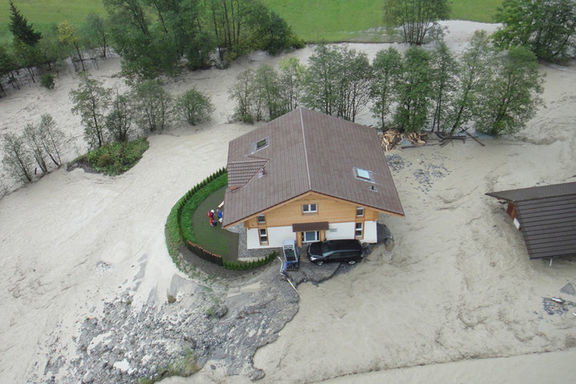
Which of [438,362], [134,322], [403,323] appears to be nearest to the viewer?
[438,362]

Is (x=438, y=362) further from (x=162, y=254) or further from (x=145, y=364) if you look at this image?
(x=162, y=254)

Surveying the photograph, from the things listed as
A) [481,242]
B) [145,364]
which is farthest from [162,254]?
[481,242]

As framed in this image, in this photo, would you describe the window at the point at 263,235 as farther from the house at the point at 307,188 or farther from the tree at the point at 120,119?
the tree at the point at 120,119

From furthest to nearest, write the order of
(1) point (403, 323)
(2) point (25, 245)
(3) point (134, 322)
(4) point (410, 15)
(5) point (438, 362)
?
(4) point (410, 15) → (2) point (25, 245) → (3) point (134, 322) → (1) point (403, 323) → (5) point (438, 362)

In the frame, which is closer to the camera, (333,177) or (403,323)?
(403,323)

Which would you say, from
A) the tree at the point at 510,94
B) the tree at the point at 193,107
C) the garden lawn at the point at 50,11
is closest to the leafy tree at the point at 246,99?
the tree at the point at 193,107

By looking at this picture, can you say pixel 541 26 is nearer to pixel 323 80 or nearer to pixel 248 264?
pixel 323 80

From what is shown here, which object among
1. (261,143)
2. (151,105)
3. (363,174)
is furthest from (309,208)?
(151,105)
